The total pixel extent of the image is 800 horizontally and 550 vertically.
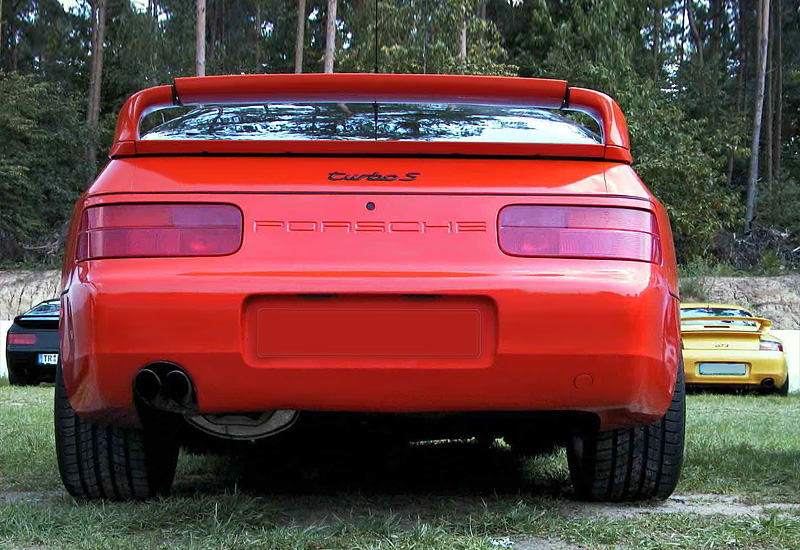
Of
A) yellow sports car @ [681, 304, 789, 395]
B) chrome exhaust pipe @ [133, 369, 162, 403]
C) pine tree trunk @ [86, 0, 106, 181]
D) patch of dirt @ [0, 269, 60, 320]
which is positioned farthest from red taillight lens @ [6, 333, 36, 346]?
pine tree trunk @ [86, 0, 106, 181]

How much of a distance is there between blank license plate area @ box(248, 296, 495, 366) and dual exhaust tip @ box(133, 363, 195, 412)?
0.24 meters

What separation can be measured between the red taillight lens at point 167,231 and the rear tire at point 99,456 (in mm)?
741

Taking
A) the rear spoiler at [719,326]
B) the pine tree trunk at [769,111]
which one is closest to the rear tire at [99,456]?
the rear spoiler at [719,326]

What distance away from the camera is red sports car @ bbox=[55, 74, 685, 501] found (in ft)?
9.64

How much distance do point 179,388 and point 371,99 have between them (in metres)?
1.09

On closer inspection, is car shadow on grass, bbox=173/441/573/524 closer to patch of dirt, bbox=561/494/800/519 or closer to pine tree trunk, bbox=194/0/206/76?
patch of dirt, bbox=561/494/800/519

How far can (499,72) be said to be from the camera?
29.6m

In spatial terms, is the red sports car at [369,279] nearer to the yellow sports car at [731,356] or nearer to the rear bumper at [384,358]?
the rear bumper at [384,358]

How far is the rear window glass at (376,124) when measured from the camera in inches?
130

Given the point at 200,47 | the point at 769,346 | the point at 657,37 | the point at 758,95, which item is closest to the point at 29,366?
the point at 769,346

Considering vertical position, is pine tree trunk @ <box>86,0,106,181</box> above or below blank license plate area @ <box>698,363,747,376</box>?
above

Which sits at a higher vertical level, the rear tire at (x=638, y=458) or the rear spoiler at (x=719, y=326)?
the rear tire at (x=638, y=458)

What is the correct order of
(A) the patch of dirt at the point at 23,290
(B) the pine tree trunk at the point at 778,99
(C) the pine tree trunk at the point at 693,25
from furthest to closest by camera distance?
(C) the pine tree trunk at the point at 693,25
(B) the pine tree trunk at the point at 778,99
(A) the patch of dirt at the point at 23,290

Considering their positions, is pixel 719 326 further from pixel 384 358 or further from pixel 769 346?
pixel 384 358
